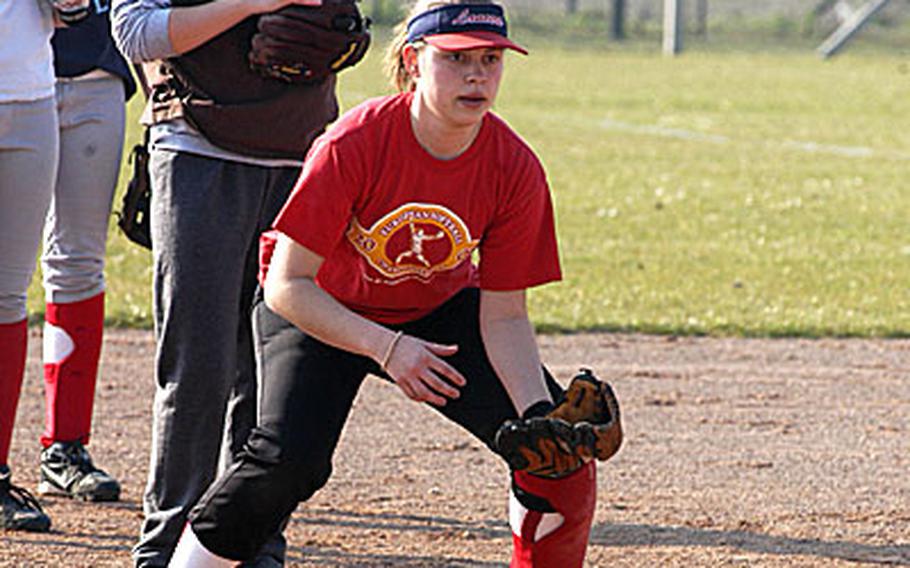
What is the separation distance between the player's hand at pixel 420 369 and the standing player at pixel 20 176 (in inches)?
60.7

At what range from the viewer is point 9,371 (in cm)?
475

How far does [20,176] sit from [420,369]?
161 centimetres

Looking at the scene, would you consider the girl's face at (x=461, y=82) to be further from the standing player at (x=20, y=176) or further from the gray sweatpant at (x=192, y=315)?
the standing player at (x=20, y=176)

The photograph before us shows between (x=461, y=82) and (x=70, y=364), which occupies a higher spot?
(x=461, y=82)

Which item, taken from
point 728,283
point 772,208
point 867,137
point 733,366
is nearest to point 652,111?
point 867,137

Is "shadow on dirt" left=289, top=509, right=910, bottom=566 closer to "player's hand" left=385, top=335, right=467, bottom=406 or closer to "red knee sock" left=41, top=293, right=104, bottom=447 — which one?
"red knee sock" left=41, top=293, right=104, bottom=447

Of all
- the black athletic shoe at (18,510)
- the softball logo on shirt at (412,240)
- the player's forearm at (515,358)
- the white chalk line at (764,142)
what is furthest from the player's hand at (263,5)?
the white chalk line at (764,142)

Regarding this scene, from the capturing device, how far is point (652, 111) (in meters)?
21.8

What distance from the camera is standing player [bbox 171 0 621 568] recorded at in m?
3.59

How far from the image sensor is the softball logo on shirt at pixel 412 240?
3732mm

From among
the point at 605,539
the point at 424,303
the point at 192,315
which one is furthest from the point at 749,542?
the point at 192,315

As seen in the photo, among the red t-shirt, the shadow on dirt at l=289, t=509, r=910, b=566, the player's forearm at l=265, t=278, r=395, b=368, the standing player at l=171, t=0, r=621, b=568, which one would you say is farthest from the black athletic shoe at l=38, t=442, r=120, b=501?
the player's forearm at l=265, t=278, r=395, b=368

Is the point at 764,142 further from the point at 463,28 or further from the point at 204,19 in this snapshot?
the point at 463,28

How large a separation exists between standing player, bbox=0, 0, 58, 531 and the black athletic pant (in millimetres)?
1051
